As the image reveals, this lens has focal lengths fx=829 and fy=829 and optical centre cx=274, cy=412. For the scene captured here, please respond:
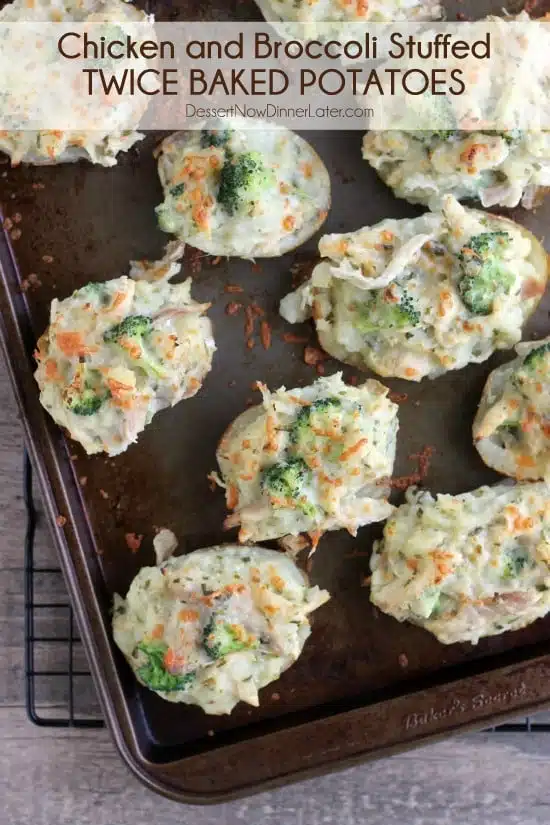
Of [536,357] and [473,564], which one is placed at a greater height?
[536,357]

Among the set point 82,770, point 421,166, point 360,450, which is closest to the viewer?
point 360,450

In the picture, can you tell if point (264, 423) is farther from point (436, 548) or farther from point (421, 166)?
point (421, 166)

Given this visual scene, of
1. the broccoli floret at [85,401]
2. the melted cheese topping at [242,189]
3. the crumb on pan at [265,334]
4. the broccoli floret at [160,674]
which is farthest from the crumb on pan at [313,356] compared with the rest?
the broccoli floret at [160,674]

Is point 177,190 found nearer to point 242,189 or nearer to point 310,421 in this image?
point 242,189

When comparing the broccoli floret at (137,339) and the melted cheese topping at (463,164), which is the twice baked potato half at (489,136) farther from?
the broccoli floret at (137,339)

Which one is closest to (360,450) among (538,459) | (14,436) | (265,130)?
(538,459)

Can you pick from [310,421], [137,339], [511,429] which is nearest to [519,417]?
[511,429]
